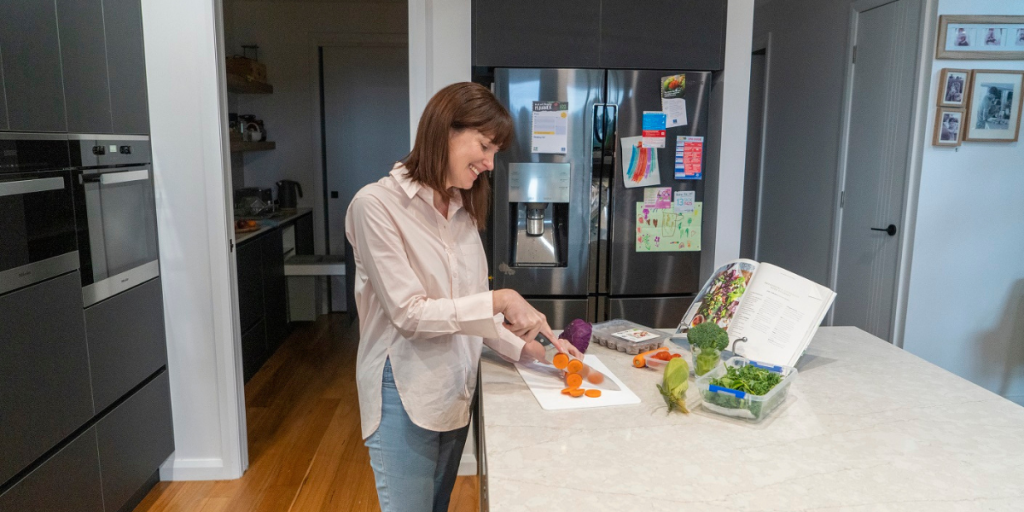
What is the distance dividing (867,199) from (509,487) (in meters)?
3.49

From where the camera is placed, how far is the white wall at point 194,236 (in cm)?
248

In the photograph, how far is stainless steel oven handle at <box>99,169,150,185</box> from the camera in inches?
87.2

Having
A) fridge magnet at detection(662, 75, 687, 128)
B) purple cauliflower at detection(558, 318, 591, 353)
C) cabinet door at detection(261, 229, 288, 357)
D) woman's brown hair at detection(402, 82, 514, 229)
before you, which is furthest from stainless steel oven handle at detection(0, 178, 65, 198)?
cabinet door at detection(261, 229, 288, 357)

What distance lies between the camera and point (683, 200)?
2848mm

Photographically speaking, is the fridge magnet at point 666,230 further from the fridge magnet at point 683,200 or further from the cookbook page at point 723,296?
the cookbook page at point 723,296

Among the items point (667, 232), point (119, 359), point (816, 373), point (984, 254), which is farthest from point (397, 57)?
point (816, 373)

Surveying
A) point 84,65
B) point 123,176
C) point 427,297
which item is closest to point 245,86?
point 123,176

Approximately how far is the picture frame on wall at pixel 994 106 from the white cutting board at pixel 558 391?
9.31ft

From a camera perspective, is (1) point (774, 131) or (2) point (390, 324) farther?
(1) point (774, 131)

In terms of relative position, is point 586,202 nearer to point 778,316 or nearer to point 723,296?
point 723,296

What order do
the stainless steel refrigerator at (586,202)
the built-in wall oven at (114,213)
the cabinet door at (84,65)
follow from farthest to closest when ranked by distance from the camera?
the stainless steel refrigerator at (586,202)
the built-in wall oven at (114,213)
the cabinet door at (84,65)

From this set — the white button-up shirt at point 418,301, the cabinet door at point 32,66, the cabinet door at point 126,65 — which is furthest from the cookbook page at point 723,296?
the cabinet door at point 126,65

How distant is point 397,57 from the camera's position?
18.0 ft

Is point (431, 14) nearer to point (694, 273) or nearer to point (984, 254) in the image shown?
point (694, 273)
